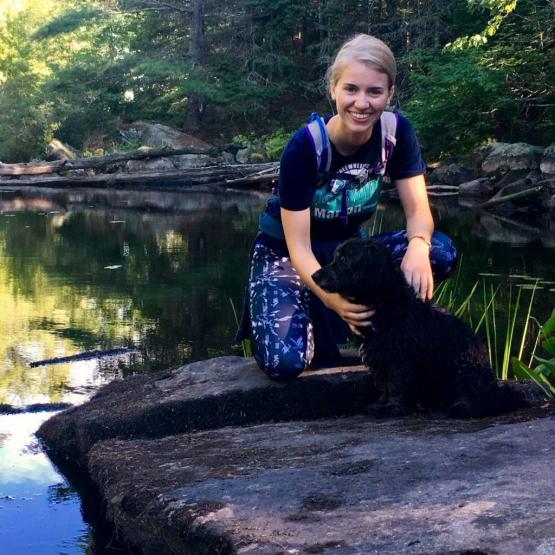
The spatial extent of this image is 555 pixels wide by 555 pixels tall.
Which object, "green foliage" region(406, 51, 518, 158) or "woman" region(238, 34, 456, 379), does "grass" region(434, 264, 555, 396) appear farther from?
"green foliage" region(406, 51, 518, 158)

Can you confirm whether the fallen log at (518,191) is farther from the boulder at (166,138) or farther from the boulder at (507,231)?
the boulder at (166,138)

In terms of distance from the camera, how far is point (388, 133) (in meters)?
4.03

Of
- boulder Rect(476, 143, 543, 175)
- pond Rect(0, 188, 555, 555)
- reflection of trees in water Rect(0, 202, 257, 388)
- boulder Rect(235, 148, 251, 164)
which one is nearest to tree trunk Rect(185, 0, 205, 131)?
boulder Rect(235, 148, 251, 164)

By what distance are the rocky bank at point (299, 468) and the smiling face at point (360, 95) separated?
1.24 m

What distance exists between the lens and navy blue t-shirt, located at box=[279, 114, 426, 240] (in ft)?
12.8

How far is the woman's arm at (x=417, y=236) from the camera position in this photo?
3.77 m

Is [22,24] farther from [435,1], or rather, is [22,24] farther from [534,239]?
[534,239]

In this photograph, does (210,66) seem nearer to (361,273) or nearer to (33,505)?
(361,273)

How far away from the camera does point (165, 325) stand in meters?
7.05

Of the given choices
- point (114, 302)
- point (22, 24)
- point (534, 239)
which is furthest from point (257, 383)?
point (22, 24)

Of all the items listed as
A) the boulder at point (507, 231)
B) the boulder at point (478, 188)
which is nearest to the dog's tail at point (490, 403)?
the boulder at point (507, 231)

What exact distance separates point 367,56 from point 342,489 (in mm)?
1955

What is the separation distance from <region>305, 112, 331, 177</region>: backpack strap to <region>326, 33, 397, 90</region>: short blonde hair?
0.21 meters

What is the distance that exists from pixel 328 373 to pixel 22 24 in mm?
50255
